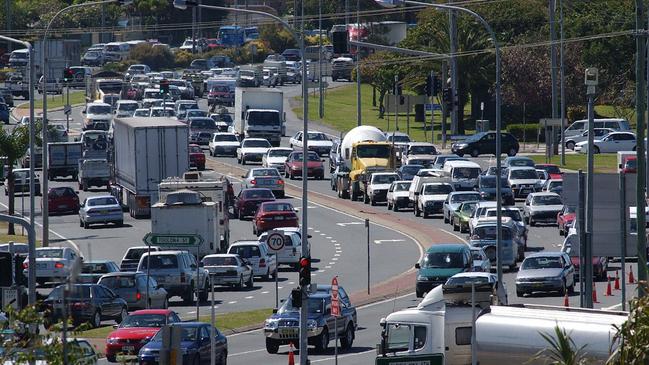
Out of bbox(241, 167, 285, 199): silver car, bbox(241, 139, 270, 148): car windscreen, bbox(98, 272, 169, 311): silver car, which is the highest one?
bbox(241, 139, 270, 148): car windscreen

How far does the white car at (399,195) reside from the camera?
212 ft

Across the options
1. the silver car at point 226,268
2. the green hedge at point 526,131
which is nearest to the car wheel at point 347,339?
the silver car at point 226,268

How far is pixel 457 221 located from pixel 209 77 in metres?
68.4

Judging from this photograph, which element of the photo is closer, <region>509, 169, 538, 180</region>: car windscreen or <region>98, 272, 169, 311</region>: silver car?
<region>98, 272, 169, 311</region>: silver car

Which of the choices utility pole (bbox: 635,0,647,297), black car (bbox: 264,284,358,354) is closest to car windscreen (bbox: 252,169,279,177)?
black car (bbox: 264,284,358,354)

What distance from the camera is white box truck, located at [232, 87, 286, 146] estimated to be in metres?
88.2

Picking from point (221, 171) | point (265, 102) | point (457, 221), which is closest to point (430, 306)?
point (457, 221)

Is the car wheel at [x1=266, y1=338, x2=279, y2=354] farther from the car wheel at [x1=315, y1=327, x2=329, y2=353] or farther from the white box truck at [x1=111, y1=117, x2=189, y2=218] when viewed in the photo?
the white box truck at [x1=111, y1=117, x2=189, y2=218]

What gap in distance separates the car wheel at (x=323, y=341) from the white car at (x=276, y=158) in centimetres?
4129

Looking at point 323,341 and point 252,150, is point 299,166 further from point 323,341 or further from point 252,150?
point 323,341

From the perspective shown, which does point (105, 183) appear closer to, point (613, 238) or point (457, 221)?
point (457, 221)

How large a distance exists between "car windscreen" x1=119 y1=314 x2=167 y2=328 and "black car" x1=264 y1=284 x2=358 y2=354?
2.30 metres

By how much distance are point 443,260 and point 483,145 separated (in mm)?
38326

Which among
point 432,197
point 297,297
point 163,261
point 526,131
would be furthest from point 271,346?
point 526,131
